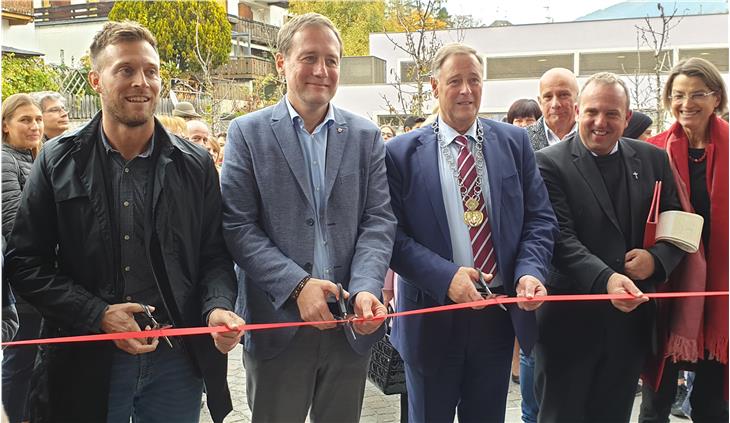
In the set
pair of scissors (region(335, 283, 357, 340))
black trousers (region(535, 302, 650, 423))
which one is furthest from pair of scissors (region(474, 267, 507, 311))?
pair of scissors (region(335, 283, 357, 340))

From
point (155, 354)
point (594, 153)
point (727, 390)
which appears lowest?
point (727, 390)

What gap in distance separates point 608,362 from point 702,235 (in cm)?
91

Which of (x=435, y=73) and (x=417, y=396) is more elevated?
(x=435, y=73)

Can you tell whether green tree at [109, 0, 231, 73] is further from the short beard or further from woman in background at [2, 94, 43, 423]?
the short beard

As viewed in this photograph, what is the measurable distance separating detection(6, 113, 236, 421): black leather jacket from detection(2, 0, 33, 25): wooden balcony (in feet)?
58.9

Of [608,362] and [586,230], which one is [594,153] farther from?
[608,362]

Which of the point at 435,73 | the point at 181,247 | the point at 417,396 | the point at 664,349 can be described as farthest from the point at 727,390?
the point at 181,247

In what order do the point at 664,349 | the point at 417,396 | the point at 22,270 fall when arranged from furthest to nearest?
the point at 664,349 < the point at 417,396 < the point at 22,270

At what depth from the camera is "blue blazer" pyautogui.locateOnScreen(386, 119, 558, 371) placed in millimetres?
3289

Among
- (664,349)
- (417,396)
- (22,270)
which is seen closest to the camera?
(22,270)

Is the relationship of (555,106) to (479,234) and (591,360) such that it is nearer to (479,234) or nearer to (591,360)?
(479,234)

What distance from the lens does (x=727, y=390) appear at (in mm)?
3730

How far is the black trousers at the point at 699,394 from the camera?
3.73m

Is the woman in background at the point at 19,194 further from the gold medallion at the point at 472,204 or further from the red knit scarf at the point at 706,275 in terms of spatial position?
the red knit scarf at the point at 706,275
